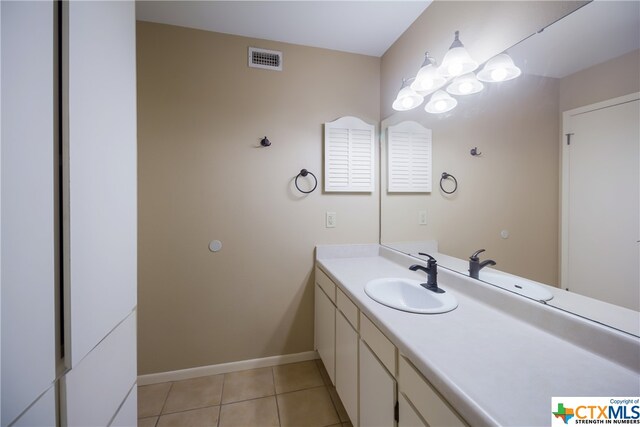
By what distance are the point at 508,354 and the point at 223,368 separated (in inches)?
75.3

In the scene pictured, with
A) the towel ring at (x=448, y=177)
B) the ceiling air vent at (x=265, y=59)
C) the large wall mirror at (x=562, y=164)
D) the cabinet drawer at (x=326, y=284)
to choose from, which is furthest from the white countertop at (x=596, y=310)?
the ceiling air vent at (x=265, y=59)

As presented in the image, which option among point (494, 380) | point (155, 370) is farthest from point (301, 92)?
point (155, 370)

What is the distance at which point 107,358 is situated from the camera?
80 cm

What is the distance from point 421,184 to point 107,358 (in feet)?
6.07

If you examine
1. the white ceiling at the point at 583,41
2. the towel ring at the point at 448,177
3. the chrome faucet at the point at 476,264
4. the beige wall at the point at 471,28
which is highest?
the beige wall at the point at 471,28

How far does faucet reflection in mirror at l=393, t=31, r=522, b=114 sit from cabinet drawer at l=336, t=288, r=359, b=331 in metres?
1.29

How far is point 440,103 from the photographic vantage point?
1.56m

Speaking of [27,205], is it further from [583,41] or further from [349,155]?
[349,155]

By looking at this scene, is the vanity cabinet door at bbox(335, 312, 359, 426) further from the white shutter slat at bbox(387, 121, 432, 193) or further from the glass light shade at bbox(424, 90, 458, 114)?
the glass light shade at bbox(424, 90, 458, 114)

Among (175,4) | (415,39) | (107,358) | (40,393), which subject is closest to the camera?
(40,393)

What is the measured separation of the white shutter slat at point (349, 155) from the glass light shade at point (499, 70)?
0.97m

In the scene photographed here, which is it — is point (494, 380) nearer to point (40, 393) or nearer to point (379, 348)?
point (379, 348)

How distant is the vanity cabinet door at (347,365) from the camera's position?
1288 mm

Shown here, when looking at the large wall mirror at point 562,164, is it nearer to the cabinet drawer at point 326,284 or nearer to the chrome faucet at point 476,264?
the chrome faucet at point 476,264
